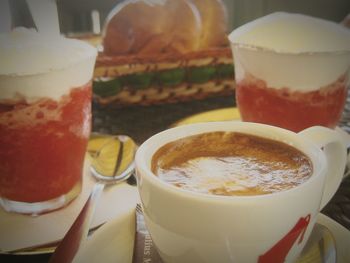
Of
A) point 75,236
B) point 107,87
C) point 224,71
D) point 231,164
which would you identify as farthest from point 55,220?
point 224,71

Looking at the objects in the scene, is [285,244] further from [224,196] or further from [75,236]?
[75,236]

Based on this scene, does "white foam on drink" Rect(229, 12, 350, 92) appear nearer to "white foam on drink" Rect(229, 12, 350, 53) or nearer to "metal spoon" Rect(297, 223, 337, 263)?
"white foam on drink" Rect(229, 12, 350, 53)

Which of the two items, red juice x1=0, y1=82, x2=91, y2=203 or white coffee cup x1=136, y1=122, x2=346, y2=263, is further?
red juice x1=0, y1=82, x2=91, y2=203

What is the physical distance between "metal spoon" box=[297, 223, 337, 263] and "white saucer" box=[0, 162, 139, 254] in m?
0.17

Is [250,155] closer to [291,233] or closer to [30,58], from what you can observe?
[291,233]

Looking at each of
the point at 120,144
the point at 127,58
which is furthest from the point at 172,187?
the point at 127,58

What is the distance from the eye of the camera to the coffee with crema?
1.09 feet

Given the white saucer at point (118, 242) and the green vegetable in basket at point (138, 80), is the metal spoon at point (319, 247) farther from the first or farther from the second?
the green vegetable in basket at point (138, 80)

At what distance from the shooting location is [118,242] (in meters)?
0.39

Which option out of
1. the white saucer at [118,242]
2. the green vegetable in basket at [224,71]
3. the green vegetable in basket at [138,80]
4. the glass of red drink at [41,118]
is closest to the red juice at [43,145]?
the glass of red drink at [41,118]

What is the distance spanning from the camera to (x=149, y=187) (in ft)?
1.08

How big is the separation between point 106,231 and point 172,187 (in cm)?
12

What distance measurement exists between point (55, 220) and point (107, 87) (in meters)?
0.33

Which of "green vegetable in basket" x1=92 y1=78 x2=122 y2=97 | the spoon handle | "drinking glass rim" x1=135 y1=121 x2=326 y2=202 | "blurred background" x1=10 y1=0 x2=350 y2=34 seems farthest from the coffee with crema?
"green vegetable in basket" x1=92 y1=78 x2=122 y2=97
